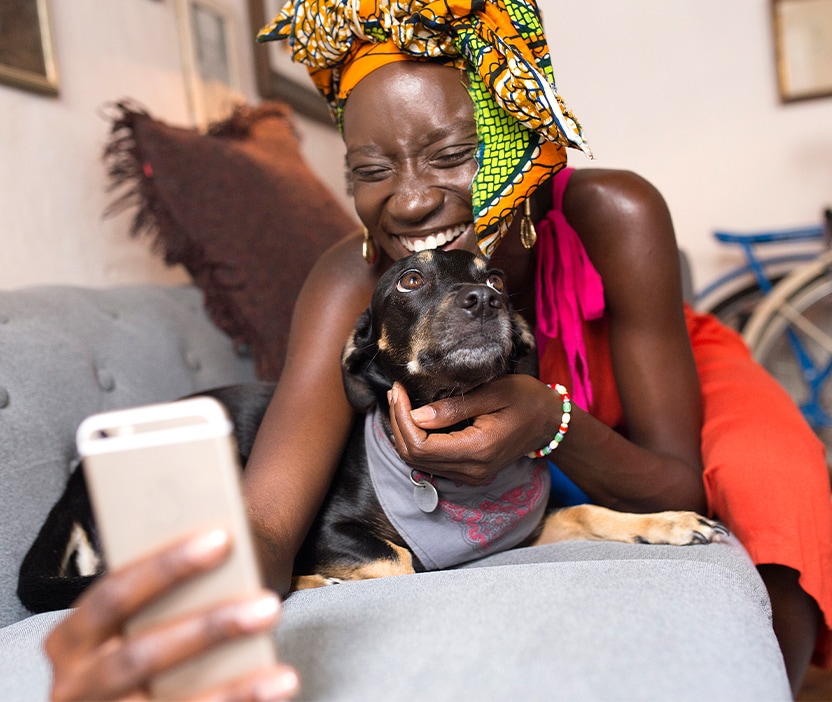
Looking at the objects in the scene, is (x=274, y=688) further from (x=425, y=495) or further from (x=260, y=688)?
(x=425, y=495)

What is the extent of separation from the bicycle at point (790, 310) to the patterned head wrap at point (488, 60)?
2.42 metres

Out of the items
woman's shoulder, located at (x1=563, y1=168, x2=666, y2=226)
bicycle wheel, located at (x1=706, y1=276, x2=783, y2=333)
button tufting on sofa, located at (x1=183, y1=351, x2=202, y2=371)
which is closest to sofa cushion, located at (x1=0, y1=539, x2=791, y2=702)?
woman's shoulder, located at (x1=563, y1=168, x2=666, y2=226)

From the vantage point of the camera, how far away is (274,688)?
56cm

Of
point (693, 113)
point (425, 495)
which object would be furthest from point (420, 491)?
point (693, 113)

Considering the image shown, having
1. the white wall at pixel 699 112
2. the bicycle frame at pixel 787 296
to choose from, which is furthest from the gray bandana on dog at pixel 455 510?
the white wall at pixel 699 112

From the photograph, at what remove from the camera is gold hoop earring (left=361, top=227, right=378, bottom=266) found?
144cm

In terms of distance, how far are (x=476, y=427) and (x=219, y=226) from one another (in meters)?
1.21

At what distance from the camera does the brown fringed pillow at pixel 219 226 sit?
6.64ft

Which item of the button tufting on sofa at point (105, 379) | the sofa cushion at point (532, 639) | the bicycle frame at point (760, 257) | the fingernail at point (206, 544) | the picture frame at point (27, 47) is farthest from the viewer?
the bicycle frame at point (760, 257)

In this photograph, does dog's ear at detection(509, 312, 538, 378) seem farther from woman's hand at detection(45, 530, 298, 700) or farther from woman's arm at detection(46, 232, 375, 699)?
woman's hand at detection(45, 530, 298, 700)

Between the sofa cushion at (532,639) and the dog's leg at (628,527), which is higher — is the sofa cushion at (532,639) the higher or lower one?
the higher one

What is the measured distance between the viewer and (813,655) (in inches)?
55.5

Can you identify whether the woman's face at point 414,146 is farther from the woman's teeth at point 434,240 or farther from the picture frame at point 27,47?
Result: the picture frame at point 27,47

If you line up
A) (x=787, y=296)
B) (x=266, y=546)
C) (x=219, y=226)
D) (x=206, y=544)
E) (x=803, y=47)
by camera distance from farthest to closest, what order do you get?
(x=803, y=47) < (x=787, y=296) < (x=219, y=226) < (x=266, y=546) < (x=206, y=544)
